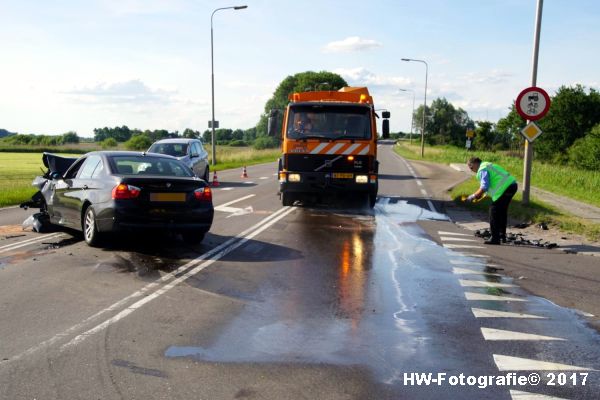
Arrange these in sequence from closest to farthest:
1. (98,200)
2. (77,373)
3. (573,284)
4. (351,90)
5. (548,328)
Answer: (77,373) → (548,328) → (573,284) → (98,200) → (351,90)

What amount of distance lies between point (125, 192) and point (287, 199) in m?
7.60

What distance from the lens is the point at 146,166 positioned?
9.75m

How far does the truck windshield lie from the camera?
49.1 ft

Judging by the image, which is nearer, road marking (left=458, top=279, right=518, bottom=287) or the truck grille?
road marking (left=458, top=279, right=518, bottom=287)


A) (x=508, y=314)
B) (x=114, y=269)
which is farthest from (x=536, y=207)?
(x=114, y=269)

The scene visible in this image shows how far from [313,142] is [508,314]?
936cm

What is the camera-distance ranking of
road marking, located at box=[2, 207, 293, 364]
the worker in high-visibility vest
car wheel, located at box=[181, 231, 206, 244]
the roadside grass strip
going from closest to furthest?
road marking, located at box=[2, 207, 293, 364], the roadside grass strip, car wheel, located at box=[181, 231, 206, 244], the worker in high-visibility vest

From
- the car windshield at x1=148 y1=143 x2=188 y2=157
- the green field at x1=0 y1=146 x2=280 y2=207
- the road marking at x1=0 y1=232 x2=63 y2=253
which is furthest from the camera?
the car windshield at x1=148 y1=143 x2=188 y2=157

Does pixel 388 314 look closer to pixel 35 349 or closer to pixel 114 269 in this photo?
pixel 35 349

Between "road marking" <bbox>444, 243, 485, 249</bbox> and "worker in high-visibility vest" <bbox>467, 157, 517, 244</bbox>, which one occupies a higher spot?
"worker in high-visibility vest" <bbox>467, 157, 517, 244</bbox>

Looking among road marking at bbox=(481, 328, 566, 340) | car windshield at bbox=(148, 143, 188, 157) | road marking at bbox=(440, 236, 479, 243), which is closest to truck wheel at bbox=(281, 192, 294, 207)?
road marking at bbox=(440, 236, 479, 243)

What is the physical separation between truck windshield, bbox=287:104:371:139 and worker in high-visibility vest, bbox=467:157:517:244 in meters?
4.62

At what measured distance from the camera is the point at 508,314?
19.9 feet

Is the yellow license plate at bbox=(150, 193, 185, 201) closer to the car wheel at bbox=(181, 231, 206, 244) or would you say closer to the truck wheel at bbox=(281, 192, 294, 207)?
the car wheel at bbox=(181, 231, 206, 244)
